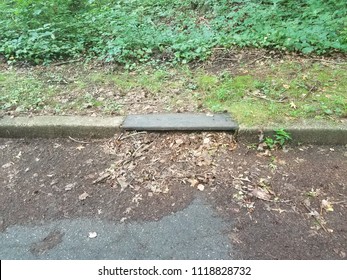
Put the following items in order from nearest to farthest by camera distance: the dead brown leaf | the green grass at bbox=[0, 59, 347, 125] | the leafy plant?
1. the dead brown leaf
2. the leafy plant
3. the green grass at bbox=[0, 59, 347, 125]

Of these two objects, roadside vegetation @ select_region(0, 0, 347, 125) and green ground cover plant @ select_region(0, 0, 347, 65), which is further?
green ground cover plant @ select_region(0, 0, 347, 65)

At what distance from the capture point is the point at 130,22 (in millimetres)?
5723

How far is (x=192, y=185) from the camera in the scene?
106 inches

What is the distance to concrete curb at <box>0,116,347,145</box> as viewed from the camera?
2.99 m

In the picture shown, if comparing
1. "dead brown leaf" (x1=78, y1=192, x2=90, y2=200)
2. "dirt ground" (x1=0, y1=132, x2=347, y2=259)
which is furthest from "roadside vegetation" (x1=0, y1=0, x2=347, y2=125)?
"dead brown leaf" (x1=78, y1=192, x2=90, y2=200)

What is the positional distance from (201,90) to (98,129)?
1.45 meters

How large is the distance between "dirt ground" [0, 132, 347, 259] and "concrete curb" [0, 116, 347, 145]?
90mm

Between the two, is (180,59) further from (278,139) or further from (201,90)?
(278,139)

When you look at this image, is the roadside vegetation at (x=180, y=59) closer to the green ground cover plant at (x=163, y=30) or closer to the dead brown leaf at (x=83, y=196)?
the green ground cover plant at (x=163, y=30)

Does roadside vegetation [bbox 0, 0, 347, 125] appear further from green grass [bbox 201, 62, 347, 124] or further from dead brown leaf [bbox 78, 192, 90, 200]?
dead brown leaf [bbox 78, 192, 90, 200]

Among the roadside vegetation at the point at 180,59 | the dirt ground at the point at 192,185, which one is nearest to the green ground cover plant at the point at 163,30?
the roadside vegetation at the point at 180,59

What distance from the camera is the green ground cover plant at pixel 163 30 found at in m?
4.69

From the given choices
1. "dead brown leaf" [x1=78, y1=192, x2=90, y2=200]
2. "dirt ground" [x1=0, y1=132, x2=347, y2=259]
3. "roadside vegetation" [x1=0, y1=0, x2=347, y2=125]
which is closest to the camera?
"dirt ground" [x1=0, y1=132, x2=347, y2=259]

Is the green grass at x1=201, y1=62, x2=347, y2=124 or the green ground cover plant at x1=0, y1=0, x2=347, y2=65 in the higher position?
the green ground cover plant at x1=0, y1=0, x2=347, y2=65
